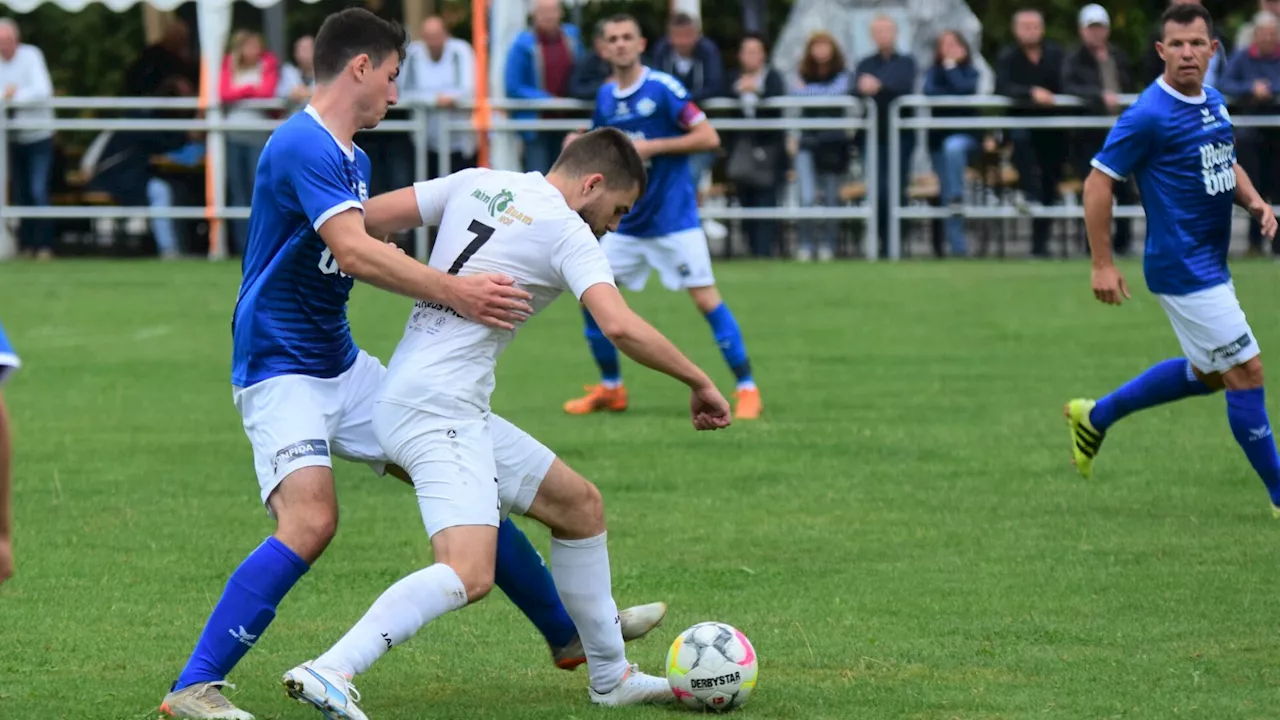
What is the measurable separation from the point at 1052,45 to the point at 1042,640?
1488 cm

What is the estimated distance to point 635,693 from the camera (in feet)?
18.5

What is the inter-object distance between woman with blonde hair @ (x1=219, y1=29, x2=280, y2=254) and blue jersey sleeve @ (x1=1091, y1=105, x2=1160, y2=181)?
44.2 ft

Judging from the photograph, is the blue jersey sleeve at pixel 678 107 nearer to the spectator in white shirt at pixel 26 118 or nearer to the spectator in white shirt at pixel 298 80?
the spectator in white shirt at pixel 298 80

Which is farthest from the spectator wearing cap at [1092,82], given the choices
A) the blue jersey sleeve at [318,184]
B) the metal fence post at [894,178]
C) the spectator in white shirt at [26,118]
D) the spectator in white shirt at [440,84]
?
the blue jersey sleeve at [318,184]

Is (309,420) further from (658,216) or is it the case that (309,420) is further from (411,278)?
(658,216)

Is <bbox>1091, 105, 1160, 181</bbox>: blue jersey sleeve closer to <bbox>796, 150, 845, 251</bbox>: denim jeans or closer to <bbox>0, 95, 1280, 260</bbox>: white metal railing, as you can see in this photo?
<bbox>0, 95, 1280, 260</bbox>: white metal railing

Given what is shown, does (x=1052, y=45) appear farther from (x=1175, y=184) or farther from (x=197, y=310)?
(x=1175, y=184)

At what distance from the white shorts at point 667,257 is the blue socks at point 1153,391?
3.10 m

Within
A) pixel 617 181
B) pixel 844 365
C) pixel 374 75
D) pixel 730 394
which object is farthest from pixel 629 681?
pixel 844 365

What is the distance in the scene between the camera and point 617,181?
552 centimetres

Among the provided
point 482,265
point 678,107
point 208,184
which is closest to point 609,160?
point 482,265

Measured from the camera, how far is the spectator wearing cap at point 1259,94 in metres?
19.2

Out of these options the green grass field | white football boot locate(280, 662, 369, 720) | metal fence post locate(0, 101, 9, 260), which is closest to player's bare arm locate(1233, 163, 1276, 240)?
the green grass field

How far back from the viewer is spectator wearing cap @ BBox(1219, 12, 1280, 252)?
19.2 m
